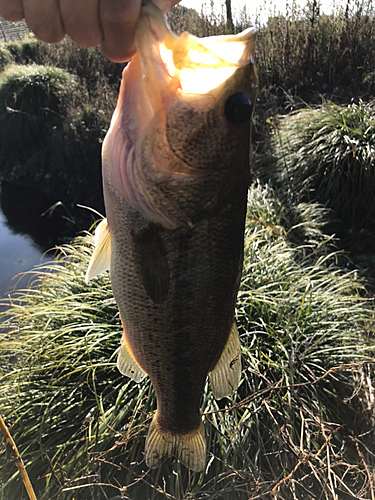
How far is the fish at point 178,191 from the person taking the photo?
3.85ft

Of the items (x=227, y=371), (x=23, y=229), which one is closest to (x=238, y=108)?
(x=227, y=371)

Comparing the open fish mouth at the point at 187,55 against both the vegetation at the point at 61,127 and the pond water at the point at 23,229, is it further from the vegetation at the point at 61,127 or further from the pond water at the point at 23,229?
the vegetation at the point at 61,127

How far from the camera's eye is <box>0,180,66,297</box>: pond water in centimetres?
629

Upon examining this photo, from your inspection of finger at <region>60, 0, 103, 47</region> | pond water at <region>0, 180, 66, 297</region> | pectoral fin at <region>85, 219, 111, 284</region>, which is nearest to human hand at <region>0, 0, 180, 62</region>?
finger at <region>60, 0, 103, 47</region>

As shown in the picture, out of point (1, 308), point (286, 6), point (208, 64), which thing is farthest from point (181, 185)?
point (286, 6)

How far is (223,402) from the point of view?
2.69 metres

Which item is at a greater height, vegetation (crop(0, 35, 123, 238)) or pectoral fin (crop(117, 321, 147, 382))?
vegetation (crop(0, 35, 123, 238))

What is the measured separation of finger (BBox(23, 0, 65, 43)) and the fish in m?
0.27

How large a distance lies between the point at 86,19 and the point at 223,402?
2447 mm

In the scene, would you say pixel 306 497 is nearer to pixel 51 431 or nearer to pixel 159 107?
pixel 51 431

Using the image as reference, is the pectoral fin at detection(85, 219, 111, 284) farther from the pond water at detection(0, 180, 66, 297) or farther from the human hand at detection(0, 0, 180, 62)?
the pond water at detection(0, 180, 66, 297)

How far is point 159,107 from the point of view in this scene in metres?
1.21

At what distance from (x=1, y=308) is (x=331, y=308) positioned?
450cm

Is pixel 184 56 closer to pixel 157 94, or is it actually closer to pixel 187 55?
pixel 187 55
